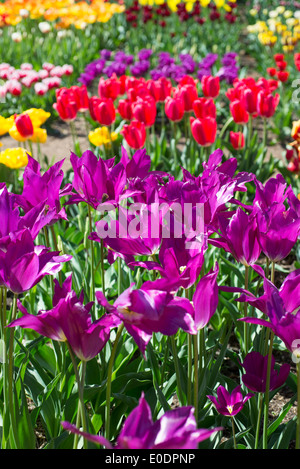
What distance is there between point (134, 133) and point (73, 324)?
5.38 ft

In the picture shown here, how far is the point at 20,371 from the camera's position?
166 centimetres

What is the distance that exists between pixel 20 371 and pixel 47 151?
3.68m

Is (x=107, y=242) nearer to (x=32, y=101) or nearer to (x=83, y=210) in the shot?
(x=83, y=210)

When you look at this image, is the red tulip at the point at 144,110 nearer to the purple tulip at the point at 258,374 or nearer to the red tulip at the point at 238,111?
the red tulip at the point at 238,111

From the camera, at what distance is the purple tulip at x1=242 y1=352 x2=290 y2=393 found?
145cm

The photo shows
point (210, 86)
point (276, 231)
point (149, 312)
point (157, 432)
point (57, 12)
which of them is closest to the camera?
point (157, 432)

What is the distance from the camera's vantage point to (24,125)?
277 centimetres

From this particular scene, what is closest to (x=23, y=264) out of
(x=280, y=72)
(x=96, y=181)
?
(x=96, y=181)

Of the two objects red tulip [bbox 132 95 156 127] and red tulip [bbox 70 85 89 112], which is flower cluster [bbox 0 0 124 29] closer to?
red tulip [bbox 70 85 89 112]

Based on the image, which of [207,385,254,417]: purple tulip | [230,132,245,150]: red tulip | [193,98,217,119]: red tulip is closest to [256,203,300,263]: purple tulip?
[207,385,254,417]: purple tulip

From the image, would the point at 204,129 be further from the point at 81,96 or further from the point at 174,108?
the point at 81,96

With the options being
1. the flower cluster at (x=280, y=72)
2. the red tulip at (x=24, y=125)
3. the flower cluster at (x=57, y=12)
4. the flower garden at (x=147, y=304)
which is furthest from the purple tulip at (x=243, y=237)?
the flower cluster at (x=57, y=12)

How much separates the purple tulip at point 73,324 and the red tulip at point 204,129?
70.9 inches

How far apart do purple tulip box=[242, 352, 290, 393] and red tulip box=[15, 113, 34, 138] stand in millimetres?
1728
